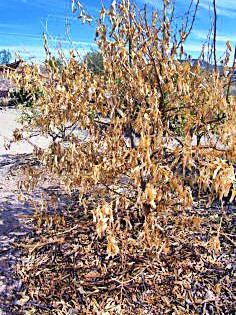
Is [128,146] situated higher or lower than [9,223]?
higher

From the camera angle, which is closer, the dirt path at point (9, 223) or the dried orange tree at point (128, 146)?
the dried orange tree at point (128, 146)

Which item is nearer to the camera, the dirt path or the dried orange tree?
the dried orange tree

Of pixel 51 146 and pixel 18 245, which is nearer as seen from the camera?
pixel 51 146

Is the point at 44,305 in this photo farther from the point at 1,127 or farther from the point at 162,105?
the point at 1,127

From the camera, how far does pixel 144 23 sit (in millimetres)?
2682

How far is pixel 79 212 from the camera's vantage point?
152 inches

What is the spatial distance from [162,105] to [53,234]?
4.98 feet

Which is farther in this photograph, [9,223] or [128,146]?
[9,223]

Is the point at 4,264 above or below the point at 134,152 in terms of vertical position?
below

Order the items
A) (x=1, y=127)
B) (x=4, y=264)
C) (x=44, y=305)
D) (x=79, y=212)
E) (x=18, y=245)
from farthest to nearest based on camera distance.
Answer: (x=1, y=127) → (x=79, y=212) → (x=18, y=245) → (x=4, y=264) → (x=44, y=305)

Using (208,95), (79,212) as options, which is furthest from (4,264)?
(208,95)

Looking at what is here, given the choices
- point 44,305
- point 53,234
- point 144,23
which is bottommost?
point 44,305

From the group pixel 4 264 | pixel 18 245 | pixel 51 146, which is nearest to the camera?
pixel 51 146

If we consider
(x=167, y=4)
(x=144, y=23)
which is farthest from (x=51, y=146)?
(x=167, y=4)
